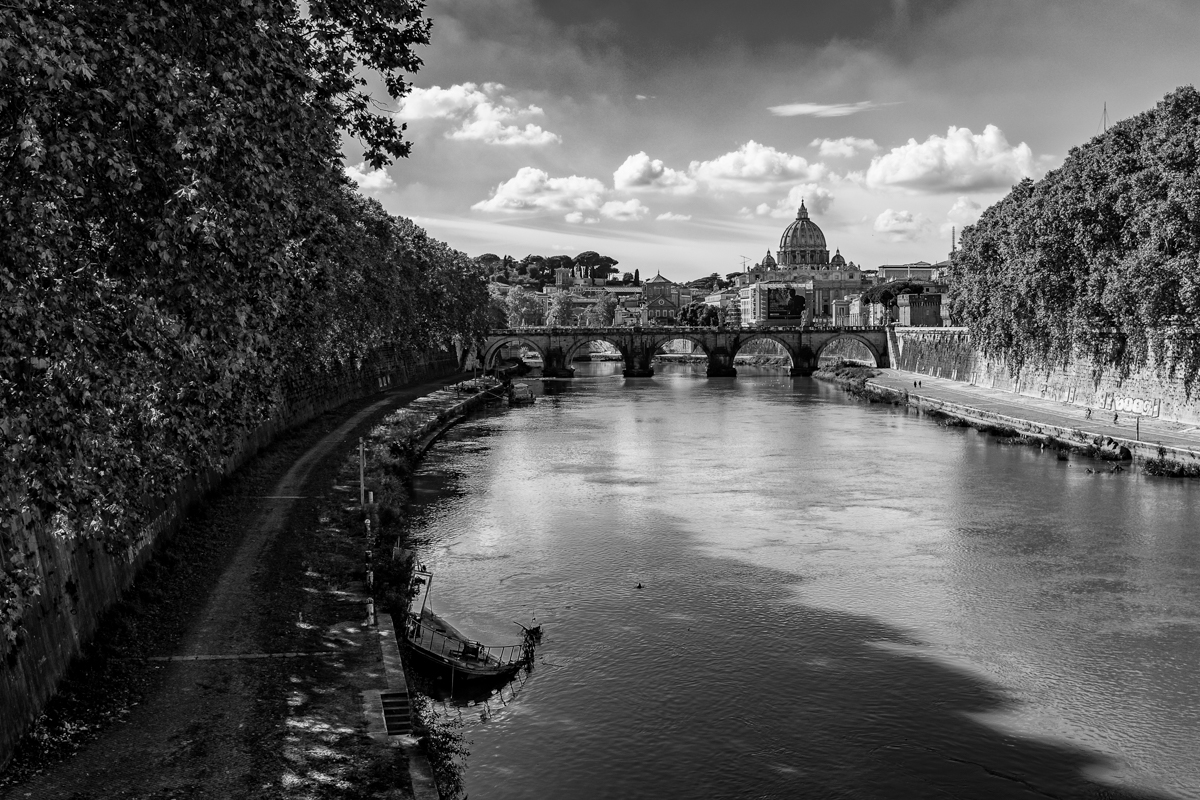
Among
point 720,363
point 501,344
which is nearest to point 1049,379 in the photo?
point 720,363

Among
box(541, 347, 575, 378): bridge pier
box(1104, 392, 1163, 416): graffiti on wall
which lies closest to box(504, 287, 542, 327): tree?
box(541, 347, 575, 378): bridge pier

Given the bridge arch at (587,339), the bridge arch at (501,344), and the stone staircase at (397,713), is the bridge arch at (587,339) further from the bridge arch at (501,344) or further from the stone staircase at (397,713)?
the stone staircase at (397,713)

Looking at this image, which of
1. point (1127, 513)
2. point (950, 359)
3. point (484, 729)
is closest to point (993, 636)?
point (484, 729)

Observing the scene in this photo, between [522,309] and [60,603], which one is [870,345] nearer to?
[522,309]

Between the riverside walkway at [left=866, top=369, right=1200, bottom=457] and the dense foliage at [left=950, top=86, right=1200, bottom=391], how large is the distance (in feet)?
8.09

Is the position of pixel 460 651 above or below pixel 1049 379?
below

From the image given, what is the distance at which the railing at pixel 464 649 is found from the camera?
725 inches

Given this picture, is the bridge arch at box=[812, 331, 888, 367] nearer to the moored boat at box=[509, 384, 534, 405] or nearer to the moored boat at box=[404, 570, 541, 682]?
Answer: the moored boat at box=[509, 384, 534, 405]

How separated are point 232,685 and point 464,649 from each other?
4.92 meters

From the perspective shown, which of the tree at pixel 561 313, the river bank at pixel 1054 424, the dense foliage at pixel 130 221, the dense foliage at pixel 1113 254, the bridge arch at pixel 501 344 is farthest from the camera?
the tree at pixel 561 313

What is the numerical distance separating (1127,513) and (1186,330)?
13201 mm

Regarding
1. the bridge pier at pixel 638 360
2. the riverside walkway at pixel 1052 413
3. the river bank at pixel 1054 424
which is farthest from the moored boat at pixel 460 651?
the bridge pier at pixel 638 360

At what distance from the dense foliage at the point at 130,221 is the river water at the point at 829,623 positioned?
7.16 metres

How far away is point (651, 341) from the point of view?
101125 millimetres
